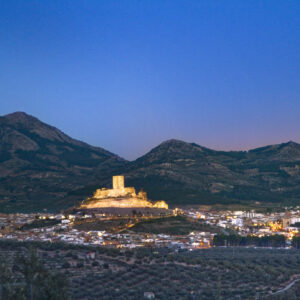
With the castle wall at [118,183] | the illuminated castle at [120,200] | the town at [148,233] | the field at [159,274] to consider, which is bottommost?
the field at [159,274]

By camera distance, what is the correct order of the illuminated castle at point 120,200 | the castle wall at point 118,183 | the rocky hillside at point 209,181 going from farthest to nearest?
the rocky hillside at point 209,181
the castle wall at point 118,183
the illuminated castle at point 120,200

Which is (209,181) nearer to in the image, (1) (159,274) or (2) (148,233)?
(2) (148,233)

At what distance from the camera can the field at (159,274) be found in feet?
119

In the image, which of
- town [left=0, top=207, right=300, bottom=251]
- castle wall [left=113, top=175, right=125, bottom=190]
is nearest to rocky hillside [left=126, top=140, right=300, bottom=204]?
castle wall [left=113, top=175, right=125, bottom=190]

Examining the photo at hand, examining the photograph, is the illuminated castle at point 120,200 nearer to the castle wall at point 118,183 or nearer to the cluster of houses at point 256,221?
the castle wall at point 118,183

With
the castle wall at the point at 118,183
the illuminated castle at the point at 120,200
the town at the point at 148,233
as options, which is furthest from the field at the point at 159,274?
the castle wall at the point at 118,183

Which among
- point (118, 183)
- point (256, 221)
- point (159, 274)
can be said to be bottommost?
point (159, 274)


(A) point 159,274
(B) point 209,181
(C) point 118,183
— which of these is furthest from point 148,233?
(B) point 209,181

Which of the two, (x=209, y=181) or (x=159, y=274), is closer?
(x=159, y=274)

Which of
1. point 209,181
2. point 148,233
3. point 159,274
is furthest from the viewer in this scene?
point 209,181

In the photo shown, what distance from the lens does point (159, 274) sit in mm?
41094

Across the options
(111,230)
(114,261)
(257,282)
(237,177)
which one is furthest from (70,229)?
(237,177)

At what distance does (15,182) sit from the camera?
19500 cm

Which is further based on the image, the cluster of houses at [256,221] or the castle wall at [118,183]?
the castle wall at [118,183]
